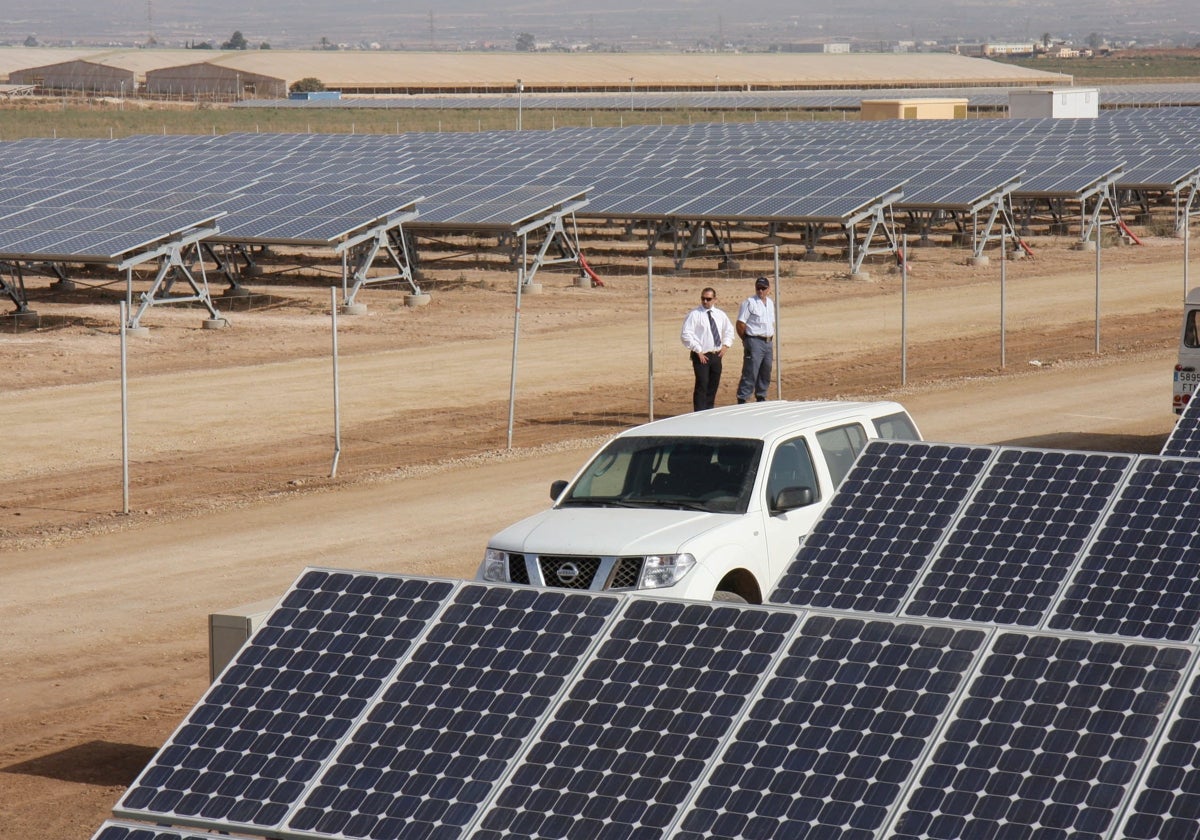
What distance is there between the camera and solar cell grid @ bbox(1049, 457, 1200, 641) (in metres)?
7.88

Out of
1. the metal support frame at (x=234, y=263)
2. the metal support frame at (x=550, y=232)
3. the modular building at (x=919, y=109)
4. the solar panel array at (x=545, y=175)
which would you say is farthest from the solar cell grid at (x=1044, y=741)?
the modular building at (x=919, y=109)

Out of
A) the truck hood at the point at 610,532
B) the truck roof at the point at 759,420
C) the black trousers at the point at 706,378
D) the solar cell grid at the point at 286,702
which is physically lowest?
the black trousers at the point at 706,378

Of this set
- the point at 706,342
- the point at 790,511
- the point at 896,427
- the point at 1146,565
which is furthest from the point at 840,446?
the point at 706,342

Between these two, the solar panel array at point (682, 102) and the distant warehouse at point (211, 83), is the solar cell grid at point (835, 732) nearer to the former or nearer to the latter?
the solar panel array at point (682, 102)

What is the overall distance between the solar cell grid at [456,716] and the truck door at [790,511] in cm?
547

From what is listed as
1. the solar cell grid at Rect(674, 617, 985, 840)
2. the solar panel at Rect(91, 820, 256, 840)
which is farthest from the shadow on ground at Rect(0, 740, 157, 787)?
the solar cell grid at Rect(674, 617, 985, 840)

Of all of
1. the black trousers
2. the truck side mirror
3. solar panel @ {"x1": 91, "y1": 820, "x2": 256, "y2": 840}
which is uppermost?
solar panel @ {"x1": 91, "y1": 820, "x2": 256, "y2": 840}

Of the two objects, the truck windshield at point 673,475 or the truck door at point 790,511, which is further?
the truck windshield at point 673,475

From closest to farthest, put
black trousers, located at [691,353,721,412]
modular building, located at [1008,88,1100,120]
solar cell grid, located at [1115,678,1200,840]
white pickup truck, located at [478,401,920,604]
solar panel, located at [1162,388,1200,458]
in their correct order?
1. solar cell grid, located at [1115,678,1200,840]
2. white pickup truck, located at [478,401,920,604]
3. solar panel, located at [1162,388,1200,458]
4. black trousers, located at [691,353,721,412]
5. modular building, located at [1008,88,1100,120]

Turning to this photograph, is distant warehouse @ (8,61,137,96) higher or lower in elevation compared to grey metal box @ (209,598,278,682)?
higher

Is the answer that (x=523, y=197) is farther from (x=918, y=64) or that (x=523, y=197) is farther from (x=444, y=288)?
(x=918, y=64)

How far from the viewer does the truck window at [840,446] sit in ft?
37.7

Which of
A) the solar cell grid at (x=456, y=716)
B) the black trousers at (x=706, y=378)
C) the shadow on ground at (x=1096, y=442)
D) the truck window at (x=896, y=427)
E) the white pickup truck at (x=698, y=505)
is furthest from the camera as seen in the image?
the black trousers at (x=706, y=378)

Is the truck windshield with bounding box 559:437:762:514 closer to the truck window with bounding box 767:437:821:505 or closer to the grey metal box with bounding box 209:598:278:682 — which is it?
the truck window with bounding box 767:437:821:505
